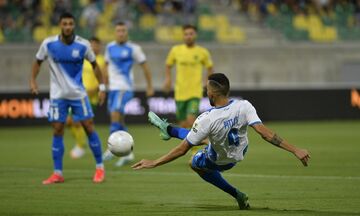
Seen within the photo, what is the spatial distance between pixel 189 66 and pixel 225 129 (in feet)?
24.2

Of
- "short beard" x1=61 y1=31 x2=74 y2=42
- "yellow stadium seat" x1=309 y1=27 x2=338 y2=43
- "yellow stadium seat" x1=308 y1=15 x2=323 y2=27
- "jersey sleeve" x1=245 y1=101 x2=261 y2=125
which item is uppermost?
"short beard" x1=61 y1=31 x2=74 y2=42

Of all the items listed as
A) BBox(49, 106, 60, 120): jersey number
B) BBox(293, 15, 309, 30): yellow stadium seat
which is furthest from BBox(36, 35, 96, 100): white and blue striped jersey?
BBox(293, 15, 309, 30): yellow stadium seat

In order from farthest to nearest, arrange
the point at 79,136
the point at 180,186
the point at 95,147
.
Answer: the point at 79,136 → the point at 95,147 → the point at 180,186

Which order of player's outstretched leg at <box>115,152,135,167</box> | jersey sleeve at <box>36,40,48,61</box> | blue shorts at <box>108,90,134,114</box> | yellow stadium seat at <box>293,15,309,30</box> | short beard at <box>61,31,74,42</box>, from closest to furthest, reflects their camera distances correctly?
short beard at <box>61,31,74,42</box> → jersey sleeve at <box>36,40,48,61</box> → player's outstretched leg at <box>115,152,135,167</box> → blue shorts at <box>108,90,134,114</box> → yellow stadium seat at <box>293,15,309,30</box>

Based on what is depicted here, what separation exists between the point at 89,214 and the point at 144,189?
2551 mm

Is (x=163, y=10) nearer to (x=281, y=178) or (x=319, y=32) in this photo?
(x=319, y=32)

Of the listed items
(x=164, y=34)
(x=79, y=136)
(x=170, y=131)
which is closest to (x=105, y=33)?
(x=164, y=34)

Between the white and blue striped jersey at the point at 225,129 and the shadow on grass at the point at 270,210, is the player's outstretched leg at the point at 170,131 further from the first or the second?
the shadow on grass at the point at 270,210

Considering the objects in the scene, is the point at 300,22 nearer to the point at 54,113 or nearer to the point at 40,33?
the point at 40,33

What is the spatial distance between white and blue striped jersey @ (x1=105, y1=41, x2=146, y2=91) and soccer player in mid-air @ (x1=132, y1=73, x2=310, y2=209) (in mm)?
6906

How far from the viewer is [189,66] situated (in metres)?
17.2

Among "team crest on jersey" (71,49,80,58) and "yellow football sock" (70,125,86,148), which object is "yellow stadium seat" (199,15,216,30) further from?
"team crest on jersey" (71,49,80,58)

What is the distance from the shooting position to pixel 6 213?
32.9 feet

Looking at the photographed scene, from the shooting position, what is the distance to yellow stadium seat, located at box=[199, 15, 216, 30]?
104 ft
